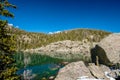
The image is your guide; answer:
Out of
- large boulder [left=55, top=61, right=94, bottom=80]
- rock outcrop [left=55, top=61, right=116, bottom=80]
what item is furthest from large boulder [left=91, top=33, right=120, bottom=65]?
large boulder [left=55, top=61, right=94, bottom=80]

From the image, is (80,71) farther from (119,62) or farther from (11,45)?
(119,62)

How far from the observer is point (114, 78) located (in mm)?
30062

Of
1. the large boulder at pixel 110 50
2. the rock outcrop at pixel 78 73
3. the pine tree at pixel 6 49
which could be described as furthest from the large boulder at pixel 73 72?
the large boulder at pixel 110 50

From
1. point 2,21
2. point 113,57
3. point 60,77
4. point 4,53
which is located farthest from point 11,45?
point 113,57

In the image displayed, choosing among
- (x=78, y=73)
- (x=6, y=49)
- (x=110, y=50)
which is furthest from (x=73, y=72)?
(x=110, y=50)

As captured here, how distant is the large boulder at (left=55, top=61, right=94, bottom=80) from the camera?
96.5 ft

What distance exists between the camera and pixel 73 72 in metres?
29.7

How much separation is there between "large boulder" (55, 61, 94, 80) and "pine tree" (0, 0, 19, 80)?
10280 millimetres

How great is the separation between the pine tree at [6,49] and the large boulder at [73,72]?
1028 cm

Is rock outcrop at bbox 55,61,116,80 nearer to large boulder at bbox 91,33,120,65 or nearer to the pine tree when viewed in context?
the pine tree

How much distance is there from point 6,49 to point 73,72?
12.2 meters

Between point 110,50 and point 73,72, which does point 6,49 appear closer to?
point 73,72

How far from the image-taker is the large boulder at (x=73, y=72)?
29.4m

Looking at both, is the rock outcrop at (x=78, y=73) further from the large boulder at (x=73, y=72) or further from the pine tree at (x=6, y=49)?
the pine tree at (x=6, y=49)
